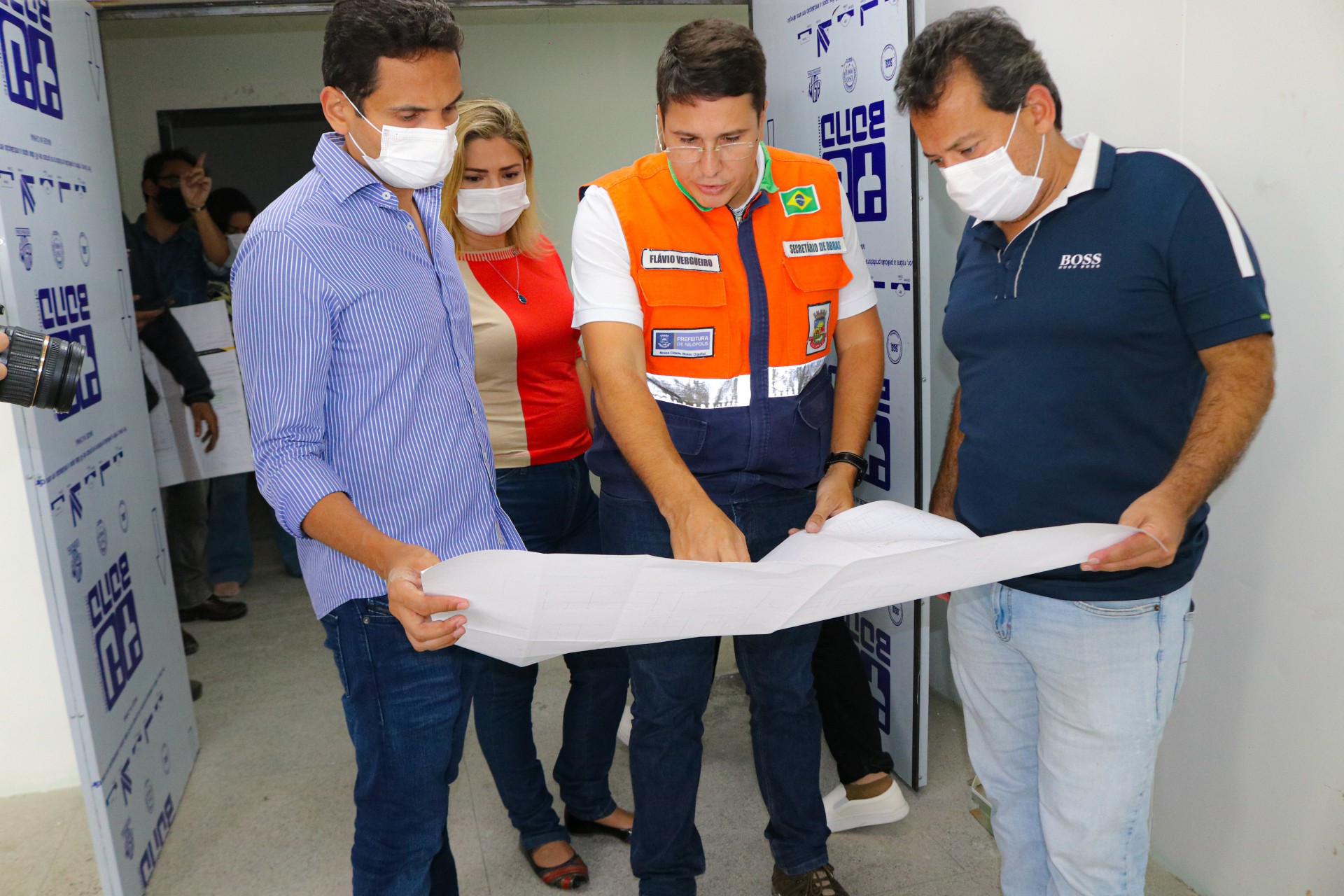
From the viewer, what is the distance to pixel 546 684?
340cm

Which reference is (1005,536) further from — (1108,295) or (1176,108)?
(1176,108)

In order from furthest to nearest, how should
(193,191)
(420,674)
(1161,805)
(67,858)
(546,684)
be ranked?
(193,191)
(546,684)
(67,858)
(1161,805)
(420,674)

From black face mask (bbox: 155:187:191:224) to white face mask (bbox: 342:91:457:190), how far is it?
2.95 meters

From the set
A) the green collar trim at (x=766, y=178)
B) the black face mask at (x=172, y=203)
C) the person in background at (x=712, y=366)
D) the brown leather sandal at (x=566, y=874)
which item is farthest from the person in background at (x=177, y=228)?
the green collar trim at (x=766, y=178)

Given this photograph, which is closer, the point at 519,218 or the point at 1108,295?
the point at 1108,295

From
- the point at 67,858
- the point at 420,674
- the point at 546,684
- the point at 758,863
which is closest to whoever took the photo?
the point at 420,674

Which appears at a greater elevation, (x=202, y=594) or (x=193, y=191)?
(x=193, y=191)

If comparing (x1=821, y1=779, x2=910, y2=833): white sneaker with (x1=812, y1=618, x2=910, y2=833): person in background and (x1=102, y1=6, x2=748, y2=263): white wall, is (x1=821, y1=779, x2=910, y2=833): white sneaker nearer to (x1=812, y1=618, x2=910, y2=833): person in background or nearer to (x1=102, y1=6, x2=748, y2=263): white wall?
(x1=812, y1=618, x2=910, y2=833): person in background

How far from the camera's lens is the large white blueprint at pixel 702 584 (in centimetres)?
130

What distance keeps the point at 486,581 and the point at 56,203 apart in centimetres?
166

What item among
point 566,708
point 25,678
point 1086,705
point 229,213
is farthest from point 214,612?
point 1086,705

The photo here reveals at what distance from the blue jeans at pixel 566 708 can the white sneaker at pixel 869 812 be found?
1.83 feet

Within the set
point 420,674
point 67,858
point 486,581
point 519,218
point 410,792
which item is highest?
point 519,218

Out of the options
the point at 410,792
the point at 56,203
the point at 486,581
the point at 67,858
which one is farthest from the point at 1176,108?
A: the point at 67,858
